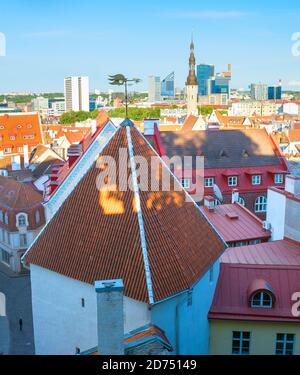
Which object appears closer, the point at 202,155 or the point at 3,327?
the point at 3,327

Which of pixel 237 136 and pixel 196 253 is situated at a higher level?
pixel 237 136

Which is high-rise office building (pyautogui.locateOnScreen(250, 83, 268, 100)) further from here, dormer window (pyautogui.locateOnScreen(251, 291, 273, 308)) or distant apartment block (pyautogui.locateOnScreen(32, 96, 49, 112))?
dormer window (pyautogui.locateOnScreen(251, 291, 273, 308))

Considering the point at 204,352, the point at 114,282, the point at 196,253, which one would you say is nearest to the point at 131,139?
the point at 196,253

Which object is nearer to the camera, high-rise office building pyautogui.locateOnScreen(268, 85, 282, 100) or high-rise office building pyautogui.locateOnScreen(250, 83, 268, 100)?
high-rise office building pyautogui.locateOnScreen(268, 85, 282, 100)

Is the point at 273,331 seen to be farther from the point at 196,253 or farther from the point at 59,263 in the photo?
the point at 59,263

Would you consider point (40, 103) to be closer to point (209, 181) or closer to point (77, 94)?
point (77, 94)

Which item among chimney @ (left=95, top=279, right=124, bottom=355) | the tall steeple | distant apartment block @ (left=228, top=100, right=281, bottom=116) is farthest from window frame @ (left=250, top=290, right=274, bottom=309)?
distant apartment block @ (left=228, top=100, right=281, bottom=116)

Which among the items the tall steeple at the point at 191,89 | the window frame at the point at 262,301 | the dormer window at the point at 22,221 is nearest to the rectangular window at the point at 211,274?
the window frame at the point at 262,301
